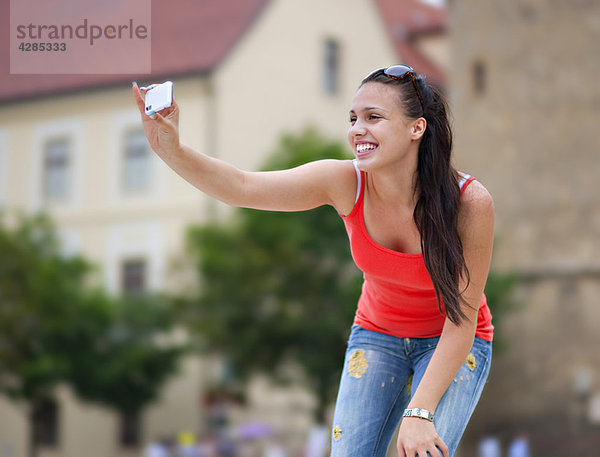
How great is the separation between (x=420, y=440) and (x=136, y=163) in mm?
25336

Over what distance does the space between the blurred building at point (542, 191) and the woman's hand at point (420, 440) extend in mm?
25349

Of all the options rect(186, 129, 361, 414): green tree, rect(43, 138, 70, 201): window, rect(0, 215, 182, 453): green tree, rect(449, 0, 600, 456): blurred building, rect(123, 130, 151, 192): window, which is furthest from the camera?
rect(43, 138, 70, 201): window

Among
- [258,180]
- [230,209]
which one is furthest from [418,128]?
[230,209]

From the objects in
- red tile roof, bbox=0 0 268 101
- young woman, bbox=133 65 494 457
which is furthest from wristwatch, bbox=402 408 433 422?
red tile roof, bbox=0 0 268 101

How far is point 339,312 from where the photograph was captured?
21859mm

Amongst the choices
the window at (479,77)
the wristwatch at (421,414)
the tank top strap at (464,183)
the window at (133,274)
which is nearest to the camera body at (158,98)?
the tank top strap at (464,183)

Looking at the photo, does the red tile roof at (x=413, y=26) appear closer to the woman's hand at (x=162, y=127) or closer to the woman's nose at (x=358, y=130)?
the woman's nose at (x=358, y=130)

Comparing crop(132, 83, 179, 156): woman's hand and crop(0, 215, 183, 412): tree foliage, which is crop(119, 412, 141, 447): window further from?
crop(132, 83, 179, 156): woman's hand

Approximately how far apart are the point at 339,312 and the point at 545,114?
10075mm

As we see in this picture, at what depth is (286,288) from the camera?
21.9 metres

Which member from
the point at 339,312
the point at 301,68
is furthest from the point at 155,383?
the point at 301,68

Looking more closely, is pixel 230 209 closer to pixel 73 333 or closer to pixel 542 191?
pixel 73 333

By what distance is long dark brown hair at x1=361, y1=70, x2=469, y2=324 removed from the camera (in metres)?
3.31

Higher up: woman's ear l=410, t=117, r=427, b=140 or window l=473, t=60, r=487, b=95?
window l=473, t=60, r=487, b=95
